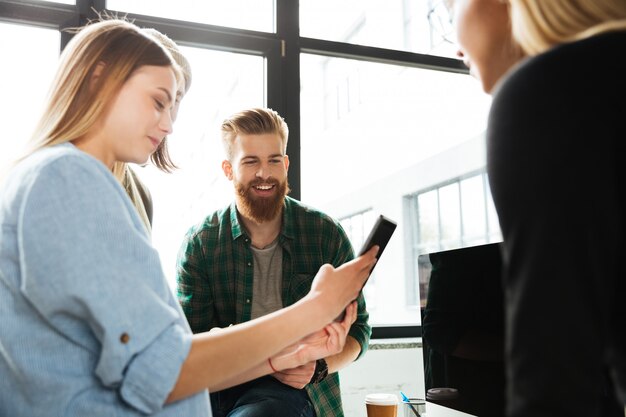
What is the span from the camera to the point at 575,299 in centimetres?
41

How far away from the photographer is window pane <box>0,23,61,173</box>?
95.8 inches

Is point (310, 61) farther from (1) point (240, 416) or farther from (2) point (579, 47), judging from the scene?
(2) point (579, 47)

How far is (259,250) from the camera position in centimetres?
217

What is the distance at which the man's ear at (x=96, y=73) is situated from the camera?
3.21 ft

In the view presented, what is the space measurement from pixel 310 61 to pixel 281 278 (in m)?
1.41

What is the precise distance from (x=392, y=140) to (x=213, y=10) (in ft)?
9.38

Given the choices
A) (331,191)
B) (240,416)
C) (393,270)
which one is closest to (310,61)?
(240,416)

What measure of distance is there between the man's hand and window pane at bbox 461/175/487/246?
3198mm

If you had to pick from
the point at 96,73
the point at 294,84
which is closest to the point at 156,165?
the point at 96,73

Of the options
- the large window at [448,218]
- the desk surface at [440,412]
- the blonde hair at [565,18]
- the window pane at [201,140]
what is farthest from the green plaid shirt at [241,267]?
the large window at [448,218]

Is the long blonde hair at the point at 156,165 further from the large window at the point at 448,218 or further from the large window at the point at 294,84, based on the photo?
the large window at the point at 448,218

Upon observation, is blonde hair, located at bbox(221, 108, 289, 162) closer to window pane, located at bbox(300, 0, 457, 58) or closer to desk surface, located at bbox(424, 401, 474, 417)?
window pane, located at bbox(300, 0, 457, 58)

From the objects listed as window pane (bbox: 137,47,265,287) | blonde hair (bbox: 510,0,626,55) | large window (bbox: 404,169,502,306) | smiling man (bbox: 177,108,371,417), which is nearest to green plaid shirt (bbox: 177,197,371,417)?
smiling man (bbox: 177,108,371,417)

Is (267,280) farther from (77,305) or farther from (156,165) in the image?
(77,305)
